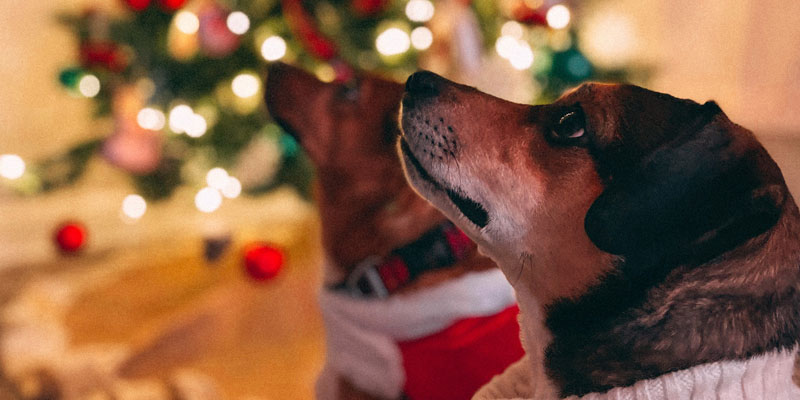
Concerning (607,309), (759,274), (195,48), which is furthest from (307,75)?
(759,274)

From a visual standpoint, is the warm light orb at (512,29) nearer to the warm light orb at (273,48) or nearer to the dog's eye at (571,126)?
the warm light orb at (273,48)

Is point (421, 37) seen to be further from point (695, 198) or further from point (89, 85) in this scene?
point (695, 198)

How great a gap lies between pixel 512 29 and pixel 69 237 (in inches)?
75.2

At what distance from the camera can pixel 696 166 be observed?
75 cm

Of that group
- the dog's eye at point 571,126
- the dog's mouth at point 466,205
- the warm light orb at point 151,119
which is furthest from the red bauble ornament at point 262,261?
the dog's eye at point 571,126

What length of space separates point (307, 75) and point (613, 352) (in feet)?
3.36

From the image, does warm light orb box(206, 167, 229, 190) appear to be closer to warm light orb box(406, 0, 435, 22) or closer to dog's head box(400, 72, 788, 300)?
warm light orb box(406, 0, 435, 22)

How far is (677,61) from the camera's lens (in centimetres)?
296

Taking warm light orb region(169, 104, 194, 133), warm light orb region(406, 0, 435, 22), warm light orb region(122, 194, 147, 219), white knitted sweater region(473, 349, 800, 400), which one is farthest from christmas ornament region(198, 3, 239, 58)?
white knitted sweater region(473, 349, 800, 400)

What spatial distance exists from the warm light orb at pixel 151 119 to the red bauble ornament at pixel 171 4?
0.36 meters

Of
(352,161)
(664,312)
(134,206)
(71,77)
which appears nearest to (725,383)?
(664,312)

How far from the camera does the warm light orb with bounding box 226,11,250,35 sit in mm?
2127

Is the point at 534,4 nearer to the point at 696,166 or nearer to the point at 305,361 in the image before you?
the point at 305,361

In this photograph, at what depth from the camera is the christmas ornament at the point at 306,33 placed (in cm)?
215
